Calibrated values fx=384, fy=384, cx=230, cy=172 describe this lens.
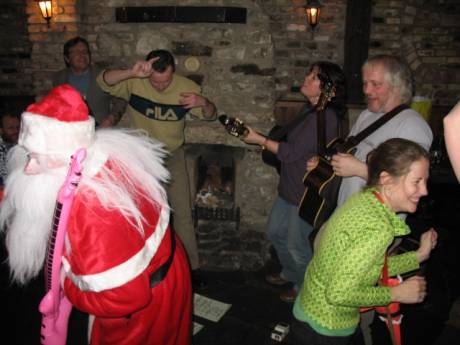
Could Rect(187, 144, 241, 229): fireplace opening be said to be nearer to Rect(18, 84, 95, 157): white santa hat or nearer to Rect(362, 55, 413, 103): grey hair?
Rect(362, 55, 413, 103): grey hair

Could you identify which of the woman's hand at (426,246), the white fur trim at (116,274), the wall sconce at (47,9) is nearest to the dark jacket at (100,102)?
the wall sconce at (47,9)

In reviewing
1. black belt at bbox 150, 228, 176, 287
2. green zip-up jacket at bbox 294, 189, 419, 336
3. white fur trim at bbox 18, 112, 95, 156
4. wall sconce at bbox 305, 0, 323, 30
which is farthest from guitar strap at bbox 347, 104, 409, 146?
wall sconce at bbox 305, 0, 323, 30

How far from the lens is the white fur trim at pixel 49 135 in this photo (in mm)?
1478

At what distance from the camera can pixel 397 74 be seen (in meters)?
2.40

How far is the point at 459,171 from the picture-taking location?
41.3 inches

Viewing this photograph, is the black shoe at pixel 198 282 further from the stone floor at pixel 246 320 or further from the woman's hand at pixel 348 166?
the woman's hand at pixel 348 166

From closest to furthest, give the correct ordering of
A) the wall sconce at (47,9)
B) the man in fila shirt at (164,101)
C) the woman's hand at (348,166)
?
the woman's hand at (348,166) → the man in fila shirt at (164,101) → the wall sconce at (47,9)

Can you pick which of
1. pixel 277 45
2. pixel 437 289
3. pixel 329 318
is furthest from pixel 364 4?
pixel 329 318

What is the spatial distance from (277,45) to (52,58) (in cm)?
328

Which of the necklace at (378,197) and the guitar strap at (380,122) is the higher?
the guitar strap at (380,122)

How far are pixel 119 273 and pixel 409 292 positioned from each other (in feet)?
3.91

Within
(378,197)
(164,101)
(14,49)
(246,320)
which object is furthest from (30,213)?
(14,49)

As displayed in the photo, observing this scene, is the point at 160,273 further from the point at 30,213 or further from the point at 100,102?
the point at 100,102

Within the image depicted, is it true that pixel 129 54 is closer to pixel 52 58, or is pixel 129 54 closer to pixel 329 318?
pixel 52 58
